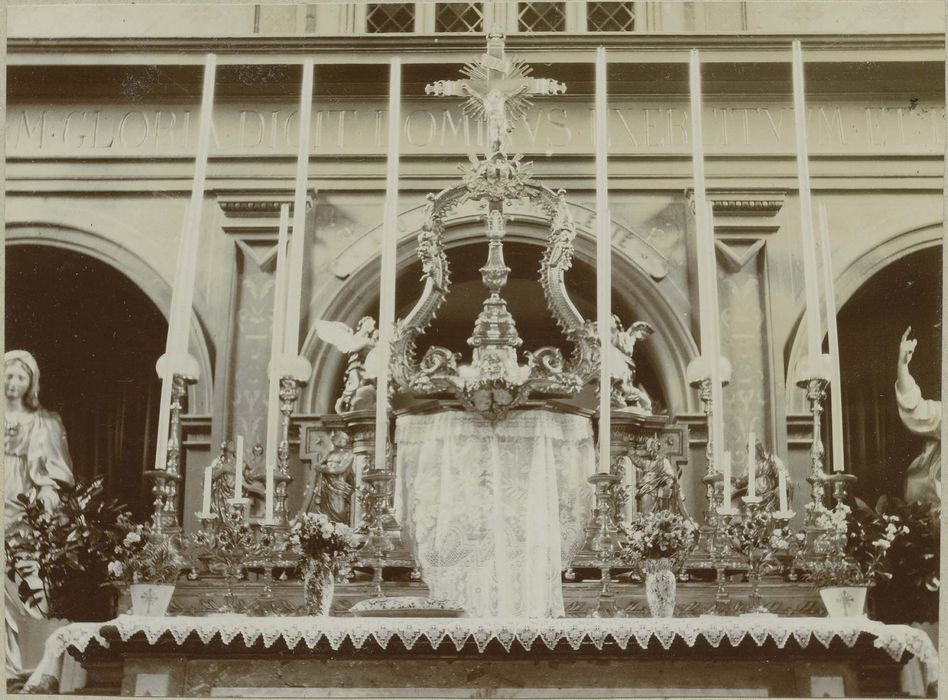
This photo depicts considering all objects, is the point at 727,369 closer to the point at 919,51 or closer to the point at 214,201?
the point at 919,51

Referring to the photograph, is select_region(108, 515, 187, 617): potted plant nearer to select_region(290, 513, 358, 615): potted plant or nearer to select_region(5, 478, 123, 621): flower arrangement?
select_region(290, 513, 358, 615): potted plant

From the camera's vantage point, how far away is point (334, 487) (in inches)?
247

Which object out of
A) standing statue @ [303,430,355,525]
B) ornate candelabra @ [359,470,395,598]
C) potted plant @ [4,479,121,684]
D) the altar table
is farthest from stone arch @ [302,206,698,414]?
the altar table

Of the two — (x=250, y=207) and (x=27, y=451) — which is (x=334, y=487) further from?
(x=250, y=207)

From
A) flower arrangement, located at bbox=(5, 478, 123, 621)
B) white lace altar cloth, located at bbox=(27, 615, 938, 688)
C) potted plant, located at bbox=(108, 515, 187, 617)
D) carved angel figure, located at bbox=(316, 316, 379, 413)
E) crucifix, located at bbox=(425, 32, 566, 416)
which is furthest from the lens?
flower arrangement, located at bbox=(5, 478, 123, 621)

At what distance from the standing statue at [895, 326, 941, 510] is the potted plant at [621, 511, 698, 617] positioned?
2692 millimetres

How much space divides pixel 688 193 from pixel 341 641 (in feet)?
16.5

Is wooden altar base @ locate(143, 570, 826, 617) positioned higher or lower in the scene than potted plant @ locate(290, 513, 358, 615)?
lower

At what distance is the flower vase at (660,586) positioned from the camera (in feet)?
16.6

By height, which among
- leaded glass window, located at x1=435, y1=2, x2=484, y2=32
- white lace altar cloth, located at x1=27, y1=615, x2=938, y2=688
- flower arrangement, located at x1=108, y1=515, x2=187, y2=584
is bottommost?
white lace altar cloth, located at x1=27, y1=615, x2=938, y2=688

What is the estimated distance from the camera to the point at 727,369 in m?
7.44

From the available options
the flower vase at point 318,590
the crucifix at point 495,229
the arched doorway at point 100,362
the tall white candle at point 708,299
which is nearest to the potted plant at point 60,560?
the arched doorway at point 100,362

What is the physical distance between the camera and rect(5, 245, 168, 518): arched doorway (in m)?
7.95

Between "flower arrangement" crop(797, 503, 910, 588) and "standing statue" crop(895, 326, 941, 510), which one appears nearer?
"flower arrangement" crop(797, 503, 910, 588)
